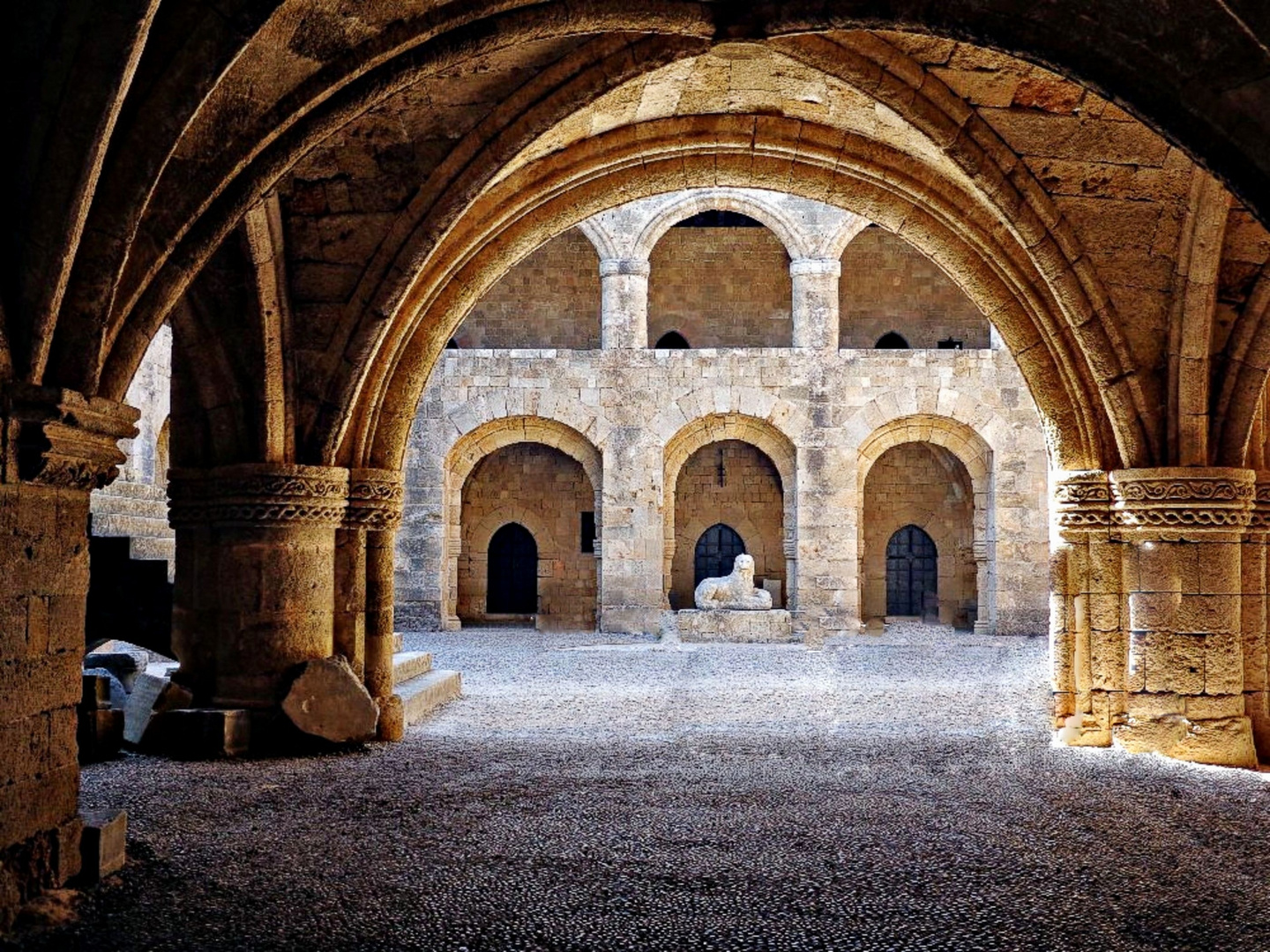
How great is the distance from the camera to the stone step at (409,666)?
320 inches

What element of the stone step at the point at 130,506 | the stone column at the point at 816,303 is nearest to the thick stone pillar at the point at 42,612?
the stone step at the point at 130,506

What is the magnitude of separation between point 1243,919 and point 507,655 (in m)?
9.29

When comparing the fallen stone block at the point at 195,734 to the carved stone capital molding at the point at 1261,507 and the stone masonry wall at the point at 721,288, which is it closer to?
the carved stone capital molding at the point at 1261,507

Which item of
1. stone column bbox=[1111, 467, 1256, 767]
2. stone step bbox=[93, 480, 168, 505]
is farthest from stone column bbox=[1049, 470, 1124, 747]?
stone step bbox=[93, 480, 168, 505]

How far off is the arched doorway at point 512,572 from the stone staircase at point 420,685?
846 centimetres

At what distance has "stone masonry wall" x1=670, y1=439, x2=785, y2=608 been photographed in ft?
58.0

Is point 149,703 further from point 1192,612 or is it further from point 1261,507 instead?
point 1261,507

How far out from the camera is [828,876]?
12.5ft

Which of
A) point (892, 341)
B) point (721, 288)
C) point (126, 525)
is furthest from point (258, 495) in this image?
point (892, 341)

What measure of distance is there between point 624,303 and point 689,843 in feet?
38.0

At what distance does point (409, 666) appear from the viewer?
839 centimetres

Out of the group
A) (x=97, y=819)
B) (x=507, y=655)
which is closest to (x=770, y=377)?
(x=507, y=655)

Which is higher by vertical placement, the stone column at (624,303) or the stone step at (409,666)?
the stone column at (624,303)

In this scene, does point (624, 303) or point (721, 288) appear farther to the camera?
point (721, 288)
